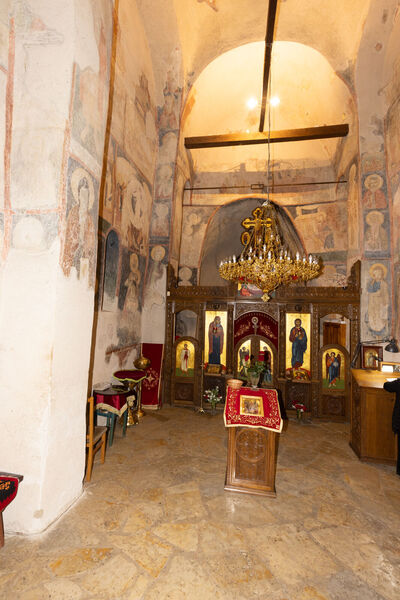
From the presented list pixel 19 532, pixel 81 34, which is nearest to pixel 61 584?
pixel 19 532

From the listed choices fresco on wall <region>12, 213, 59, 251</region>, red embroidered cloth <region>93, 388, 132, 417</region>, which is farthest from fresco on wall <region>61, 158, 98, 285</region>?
red embroidered cloth <region>93, 388, 132, 417</region>

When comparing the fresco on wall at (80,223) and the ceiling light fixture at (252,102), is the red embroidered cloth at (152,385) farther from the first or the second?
the ceiling light fixture at (252,102)

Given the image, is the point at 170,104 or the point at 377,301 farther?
the point at 170,104

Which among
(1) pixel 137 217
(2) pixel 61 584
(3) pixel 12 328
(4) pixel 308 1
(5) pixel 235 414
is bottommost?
(2) pixel 61 584

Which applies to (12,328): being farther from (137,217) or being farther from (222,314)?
(222,314)

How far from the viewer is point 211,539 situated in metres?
3.33

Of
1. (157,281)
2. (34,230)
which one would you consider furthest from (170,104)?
(34,230)

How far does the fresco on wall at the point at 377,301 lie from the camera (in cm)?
748

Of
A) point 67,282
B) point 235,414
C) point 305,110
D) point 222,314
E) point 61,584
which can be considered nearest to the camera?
point 61,584

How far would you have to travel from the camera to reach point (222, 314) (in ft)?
28.0

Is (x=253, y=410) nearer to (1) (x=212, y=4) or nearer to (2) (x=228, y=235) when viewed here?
(1) (x=212, y=4)

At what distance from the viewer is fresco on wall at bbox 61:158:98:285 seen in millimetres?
3594

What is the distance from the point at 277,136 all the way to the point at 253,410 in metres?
8.44

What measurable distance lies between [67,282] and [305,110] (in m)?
10.4
